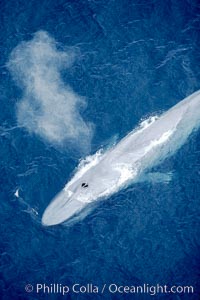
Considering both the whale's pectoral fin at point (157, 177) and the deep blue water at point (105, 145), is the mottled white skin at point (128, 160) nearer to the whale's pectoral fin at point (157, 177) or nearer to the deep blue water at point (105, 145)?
the whale's pectoral fin at point (157, 177)

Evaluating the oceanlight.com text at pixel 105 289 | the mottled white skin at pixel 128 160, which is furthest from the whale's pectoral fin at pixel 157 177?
the oceanlight.com text at pixel 105 289

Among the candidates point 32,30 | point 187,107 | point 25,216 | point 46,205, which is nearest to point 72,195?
point 46,205

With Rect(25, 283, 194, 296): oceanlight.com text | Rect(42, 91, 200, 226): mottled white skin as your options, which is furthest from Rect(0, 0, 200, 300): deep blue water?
Rect(42, 91, 200, 226): mottled white skin

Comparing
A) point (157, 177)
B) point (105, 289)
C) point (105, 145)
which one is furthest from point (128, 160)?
point (105, 289)

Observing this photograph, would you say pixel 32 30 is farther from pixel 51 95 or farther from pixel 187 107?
pixel 187 107

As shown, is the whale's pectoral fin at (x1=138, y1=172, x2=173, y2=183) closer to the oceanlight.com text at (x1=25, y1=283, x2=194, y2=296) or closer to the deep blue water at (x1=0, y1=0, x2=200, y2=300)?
the deep blue water at (x1=0, y1=0, x2=200, y2=300)

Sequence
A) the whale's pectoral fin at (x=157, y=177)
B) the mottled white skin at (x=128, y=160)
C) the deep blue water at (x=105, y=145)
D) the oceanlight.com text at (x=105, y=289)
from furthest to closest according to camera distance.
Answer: the whale's pectoral fin at (x=157, y=177) → the mottled white skin at (x=128, y=160) → the deep blue water at (x=105, y=145) → the oceanlight.com text at (x=105, y=289)
